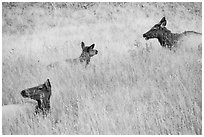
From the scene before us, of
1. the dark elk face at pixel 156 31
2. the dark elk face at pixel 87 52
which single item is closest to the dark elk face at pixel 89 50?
the dark elk face at pixel 87 52

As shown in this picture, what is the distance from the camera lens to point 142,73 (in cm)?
418

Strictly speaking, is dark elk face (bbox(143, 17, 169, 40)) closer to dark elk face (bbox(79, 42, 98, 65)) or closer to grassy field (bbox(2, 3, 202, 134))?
grassy field (bbox(2, 3, 202, 134))

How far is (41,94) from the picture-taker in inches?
151

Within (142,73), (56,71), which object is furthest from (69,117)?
(142,73)

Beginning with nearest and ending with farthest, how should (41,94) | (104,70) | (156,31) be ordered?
1. (41,94)
2. (104,70)
3. (156,31)

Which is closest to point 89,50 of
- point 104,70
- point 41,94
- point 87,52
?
point 87,52

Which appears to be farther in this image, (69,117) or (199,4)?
(199,4)

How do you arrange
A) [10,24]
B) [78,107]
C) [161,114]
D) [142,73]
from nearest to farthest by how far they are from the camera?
[161,114] < [78,107] < [142,73] < [10,24]

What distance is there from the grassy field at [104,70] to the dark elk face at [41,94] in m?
0.13

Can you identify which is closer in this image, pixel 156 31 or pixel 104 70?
pixel 104 70

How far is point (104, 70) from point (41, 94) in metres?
0.95

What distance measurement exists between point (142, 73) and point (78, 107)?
0.93 meters

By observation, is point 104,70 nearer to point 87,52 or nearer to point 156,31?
point 87,52

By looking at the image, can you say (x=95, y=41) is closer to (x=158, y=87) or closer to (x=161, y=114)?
(x=158, y=87)
